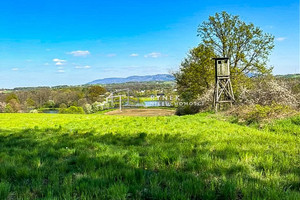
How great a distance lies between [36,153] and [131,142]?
236cm

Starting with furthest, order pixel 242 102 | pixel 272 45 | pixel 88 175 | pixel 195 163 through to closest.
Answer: pixel 272 45 < pixel 242 102 < pixel 195 163 < pixel 88 175

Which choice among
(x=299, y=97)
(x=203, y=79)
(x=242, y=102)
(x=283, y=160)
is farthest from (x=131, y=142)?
(x=203, y=79)

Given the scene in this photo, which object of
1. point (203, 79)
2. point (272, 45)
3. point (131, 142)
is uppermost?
point (272, 45)

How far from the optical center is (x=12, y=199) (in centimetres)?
241

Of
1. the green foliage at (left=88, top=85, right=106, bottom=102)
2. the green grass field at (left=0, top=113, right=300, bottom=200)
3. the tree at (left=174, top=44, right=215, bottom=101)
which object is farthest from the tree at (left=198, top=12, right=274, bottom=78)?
the green foliage at (left=88, top=85, right=106, bottom=102)

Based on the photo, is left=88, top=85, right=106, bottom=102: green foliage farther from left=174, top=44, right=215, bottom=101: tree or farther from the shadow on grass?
the shadow on grass

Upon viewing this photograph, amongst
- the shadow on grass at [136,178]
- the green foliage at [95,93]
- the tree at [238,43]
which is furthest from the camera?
the green foliage at [95,93]

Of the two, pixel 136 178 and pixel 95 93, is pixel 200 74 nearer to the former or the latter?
pixel 136 178

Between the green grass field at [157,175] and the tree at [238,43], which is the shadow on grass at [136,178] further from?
the tree at [238,43]

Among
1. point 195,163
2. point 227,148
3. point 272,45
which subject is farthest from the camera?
point 272,45

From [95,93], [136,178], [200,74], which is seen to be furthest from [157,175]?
[95,93]

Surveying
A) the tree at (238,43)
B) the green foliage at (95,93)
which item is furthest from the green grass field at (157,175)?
the green foliage at (95,93)

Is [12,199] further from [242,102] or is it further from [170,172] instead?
[242,102]

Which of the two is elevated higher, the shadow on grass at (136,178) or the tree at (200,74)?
the tree at (200,74)
